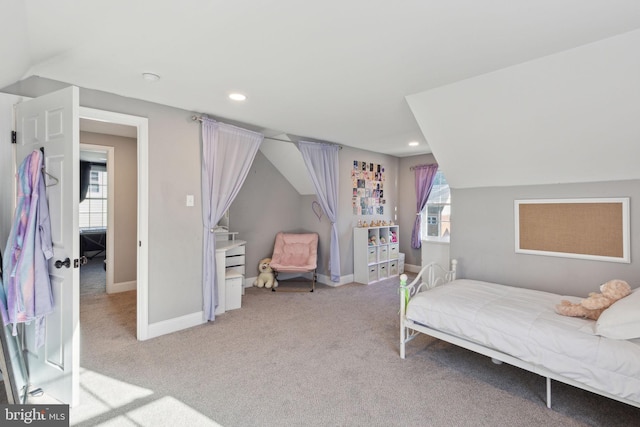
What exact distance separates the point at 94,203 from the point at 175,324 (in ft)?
21.8

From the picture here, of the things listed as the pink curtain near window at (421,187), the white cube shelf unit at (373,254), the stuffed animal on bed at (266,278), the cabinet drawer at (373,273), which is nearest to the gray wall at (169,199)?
the stuffed animal on bed at (266,278)

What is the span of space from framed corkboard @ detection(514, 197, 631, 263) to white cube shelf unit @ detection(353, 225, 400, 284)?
7.78 feet

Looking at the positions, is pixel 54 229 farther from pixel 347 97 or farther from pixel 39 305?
pixel 347 97

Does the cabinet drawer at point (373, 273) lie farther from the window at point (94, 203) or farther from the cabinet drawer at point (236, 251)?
the window at point (94, 203)

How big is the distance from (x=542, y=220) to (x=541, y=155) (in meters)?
0.68

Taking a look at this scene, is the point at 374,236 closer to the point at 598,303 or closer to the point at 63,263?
the point at 598,303

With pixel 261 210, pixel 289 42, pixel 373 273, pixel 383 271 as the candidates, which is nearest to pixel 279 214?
pixel 261 210

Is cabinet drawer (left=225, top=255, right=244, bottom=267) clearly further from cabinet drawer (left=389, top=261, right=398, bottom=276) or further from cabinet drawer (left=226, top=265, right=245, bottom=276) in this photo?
cabinet drawer (left=389, top=261, right=398, bottom=276)

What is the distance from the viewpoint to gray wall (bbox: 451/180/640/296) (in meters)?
2.62

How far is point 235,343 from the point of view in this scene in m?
2.97

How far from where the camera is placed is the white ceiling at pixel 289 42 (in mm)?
1636

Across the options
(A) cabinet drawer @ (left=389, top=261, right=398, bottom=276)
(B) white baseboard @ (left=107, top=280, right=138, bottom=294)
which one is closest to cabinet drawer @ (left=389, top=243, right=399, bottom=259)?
(A) cabinet drawer @ (left=389, top=261, right=398, bottom=276)

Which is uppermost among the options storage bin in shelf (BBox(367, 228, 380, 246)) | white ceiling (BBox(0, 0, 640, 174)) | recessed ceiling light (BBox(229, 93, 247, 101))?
recessed ceiling light (BBox(229, 93, 247, 101))

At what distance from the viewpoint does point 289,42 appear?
1.98m
